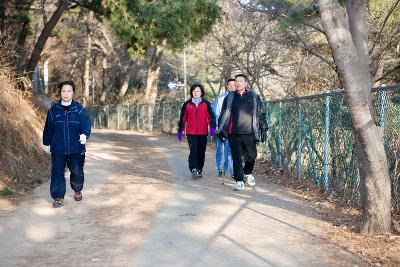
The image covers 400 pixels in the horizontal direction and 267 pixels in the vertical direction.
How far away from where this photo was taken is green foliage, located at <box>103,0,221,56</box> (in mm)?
15086

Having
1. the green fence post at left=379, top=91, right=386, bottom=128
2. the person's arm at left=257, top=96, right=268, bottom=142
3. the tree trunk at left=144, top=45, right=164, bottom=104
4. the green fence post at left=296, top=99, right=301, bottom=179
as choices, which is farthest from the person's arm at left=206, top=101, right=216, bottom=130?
the tree trunk at left=144, top=45, right=164, bottom=104

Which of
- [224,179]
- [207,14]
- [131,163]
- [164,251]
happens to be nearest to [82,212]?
[164,251]

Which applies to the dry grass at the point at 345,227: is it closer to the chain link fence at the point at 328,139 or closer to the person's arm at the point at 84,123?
the chain link fence at the point at 328,139

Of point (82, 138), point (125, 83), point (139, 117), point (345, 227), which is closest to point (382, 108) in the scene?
point (345, 227)

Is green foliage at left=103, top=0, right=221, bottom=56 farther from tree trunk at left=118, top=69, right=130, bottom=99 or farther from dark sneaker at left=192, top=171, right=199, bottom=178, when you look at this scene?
tree trunk at left=118, top=69, right=130, bottom=99

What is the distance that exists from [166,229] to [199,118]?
4469 millimetres

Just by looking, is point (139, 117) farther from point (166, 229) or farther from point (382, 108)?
point (166, 229)

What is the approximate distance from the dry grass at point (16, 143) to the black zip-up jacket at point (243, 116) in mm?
3481

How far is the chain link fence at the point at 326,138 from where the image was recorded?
278 inches

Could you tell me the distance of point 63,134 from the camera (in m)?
8.05

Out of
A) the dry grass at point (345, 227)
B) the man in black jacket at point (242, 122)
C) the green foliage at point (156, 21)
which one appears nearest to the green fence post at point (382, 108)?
the dry grass at point (345, 227)

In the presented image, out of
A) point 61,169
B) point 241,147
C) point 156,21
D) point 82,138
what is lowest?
point 61,169

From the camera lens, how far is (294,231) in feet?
21.6

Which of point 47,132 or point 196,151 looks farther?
point 196,151
